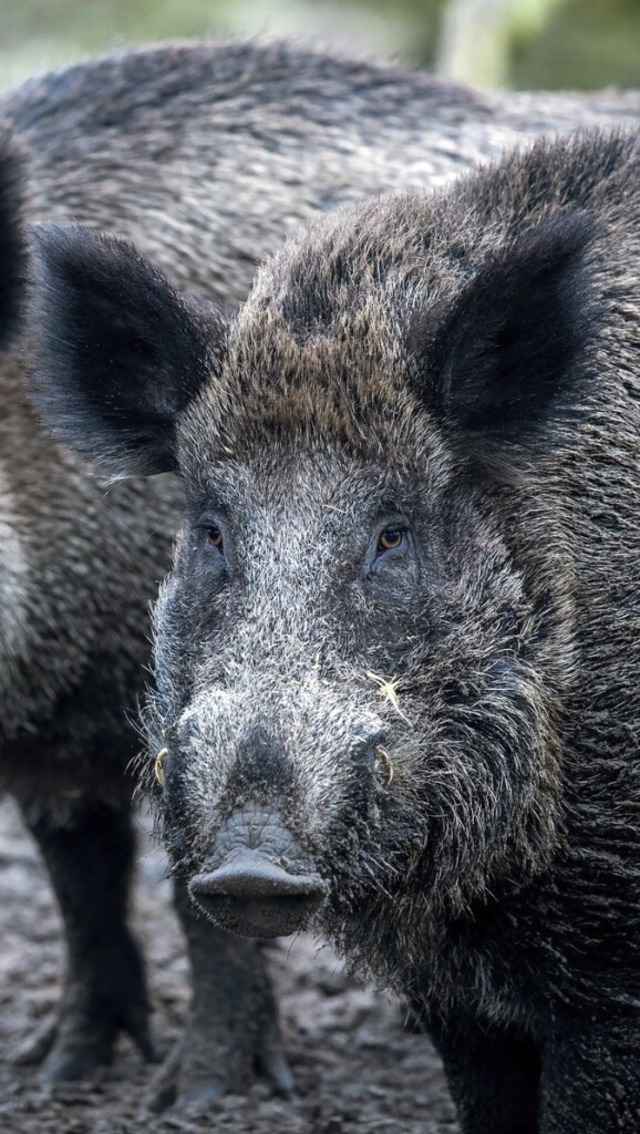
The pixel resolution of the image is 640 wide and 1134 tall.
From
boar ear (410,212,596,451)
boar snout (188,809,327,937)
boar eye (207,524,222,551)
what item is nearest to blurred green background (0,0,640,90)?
boar ear (410,212,596,451)

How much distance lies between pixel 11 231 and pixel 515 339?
2.40 metres

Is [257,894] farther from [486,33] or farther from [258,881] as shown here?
[486,33]

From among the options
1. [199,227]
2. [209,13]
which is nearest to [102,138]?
[199,227]

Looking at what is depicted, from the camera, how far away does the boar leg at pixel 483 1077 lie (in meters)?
5.23

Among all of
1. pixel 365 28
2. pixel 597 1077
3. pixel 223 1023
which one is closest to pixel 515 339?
pixel 597 1077

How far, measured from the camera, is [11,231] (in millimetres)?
6352

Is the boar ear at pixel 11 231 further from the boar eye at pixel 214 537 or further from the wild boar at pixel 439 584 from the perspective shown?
the boar eye at pixel 214 537

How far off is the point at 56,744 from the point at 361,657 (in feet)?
8.37

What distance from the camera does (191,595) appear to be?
476cm

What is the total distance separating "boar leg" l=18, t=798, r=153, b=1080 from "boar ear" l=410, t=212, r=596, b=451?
3.06 m

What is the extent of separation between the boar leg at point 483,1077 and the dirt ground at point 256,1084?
50 centimetres

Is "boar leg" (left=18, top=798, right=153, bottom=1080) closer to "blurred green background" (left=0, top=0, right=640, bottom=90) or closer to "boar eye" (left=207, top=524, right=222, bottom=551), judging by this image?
"boar eye" (left=207, top=524, right=222, bottom=551)

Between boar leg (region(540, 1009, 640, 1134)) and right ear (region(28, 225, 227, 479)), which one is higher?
right ear (region(28, 225, 227, 479))

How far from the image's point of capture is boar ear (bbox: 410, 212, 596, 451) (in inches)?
180
